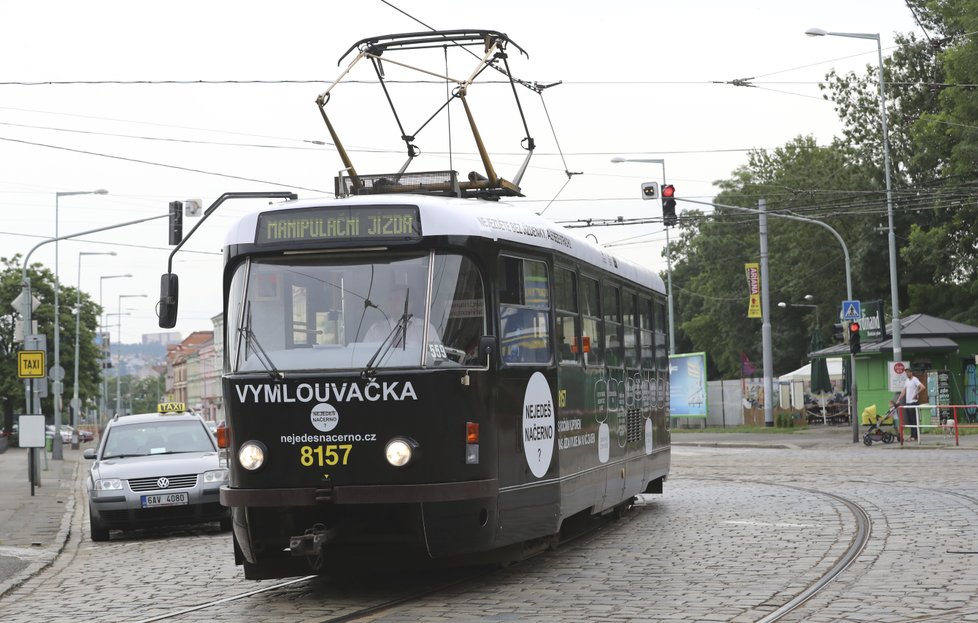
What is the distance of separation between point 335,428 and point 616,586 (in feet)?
7.78

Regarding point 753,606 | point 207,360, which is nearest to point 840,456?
point 753,606

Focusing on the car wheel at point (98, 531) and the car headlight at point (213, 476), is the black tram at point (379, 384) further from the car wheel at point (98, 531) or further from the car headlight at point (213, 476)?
the car wheel at point (98, 531)

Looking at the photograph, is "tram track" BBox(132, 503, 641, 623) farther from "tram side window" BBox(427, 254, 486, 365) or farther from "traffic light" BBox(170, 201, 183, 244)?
"traffic light" BBox(170, 201, 183, 244)

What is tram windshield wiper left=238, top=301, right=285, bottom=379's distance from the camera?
1009 centimetres

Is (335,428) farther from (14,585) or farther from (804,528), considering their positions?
(804,528)

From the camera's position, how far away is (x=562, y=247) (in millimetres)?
12281

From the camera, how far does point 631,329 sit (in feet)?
51.1

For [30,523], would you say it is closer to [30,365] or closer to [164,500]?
[164,500]

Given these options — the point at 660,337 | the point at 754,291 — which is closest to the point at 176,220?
the point at 660,337

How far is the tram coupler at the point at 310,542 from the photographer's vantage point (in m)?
9.73

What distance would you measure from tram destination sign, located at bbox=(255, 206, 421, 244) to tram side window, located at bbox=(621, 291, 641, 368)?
516cm

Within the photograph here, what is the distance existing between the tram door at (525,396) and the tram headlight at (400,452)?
2.86 feet

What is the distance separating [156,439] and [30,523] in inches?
107

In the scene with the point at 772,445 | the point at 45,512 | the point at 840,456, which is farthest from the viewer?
the point at 772,445
